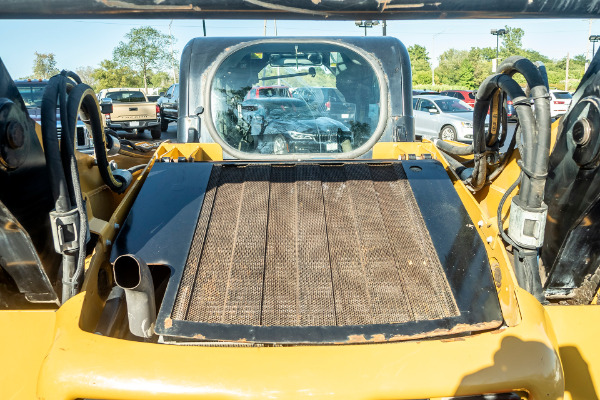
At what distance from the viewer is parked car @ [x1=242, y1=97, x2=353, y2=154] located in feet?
11.1

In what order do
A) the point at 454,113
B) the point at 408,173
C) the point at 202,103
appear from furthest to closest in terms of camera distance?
the point at 454,113 → the point at 202,103 → the point at 408,173

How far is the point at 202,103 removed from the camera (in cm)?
353

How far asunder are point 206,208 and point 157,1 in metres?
1.21

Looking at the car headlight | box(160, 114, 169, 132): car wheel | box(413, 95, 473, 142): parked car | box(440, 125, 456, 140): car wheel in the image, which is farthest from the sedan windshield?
the car headlight

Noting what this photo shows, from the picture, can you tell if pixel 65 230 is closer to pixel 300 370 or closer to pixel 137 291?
pixel 137 291

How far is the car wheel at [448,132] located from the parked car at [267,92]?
13.8m

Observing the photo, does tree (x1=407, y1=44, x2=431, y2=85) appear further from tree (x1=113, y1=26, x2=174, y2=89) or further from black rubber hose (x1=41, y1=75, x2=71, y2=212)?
black rubber hose (x1=41, y1=75, x2=71, y2=212)

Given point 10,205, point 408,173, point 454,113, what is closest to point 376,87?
point 408,173

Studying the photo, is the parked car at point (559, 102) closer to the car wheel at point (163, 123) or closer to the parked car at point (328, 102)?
the car wheel at point (163, 123)

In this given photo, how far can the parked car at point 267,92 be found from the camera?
353cm

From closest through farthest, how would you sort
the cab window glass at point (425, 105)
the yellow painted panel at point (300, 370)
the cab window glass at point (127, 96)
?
1. the yellow painted panel at point (300, 370)
2. the cab window glass at point (425, 105)
3. the cab window glass at point (127, 96)

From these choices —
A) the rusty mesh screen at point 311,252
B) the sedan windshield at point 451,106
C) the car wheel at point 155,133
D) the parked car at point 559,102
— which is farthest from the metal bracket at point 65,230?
the parked car at point 559,102

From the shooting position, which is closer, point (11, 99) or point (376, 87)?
point (11, 99)

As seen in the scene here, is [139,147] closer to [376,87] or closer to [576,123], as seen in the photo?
[376,87]
